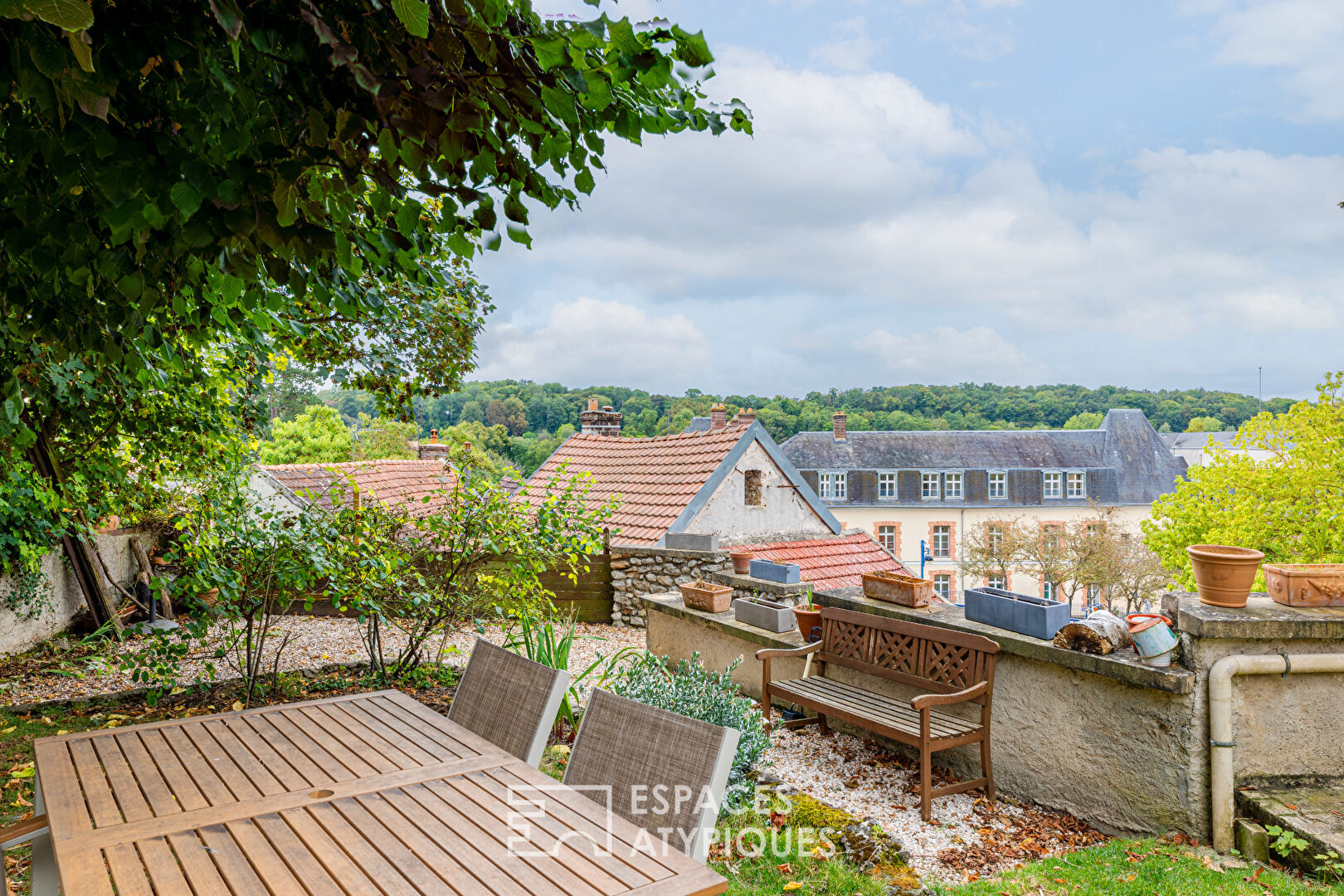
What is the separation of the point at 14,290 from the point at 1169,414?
148 feet

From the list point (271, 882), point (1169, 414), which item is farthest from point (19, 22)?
point (1169, 414)

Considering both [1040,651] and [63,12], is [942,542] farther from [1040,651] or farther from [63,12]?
[63,12]

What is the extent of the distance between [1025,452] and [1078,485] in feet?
8.66

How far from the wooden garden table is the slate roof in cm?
3153

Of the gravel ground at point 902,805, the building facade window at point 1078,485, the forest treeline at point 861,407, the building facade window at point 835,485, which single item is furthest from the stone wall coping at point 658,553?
the building facade window at point 1078,485

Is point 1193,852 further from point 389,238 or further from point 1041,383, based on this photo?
point 1041,383

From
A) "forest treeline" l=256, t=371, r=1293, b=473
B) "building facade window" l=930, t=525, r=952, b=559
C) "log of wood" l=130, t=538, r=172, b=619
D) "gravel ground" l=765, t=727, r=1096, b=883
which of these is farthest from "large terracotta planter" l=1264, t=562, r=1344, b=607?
"building facade window" l=930, t=525, r=952, b=559

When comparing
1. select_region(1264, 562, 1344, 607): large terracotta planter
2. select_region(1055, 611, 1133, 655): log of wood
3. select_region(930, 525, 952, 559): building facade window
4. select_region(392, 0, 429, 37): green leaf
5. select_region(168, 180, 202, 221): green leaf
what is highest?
select_region(392, 0, 429, 37): green leaf

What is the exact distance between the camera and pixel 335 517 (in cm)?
520

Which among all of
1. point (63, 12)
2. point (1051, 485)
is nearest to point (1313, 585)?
point (63, 12)

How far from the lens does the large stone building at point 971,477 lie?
31906 millimetres

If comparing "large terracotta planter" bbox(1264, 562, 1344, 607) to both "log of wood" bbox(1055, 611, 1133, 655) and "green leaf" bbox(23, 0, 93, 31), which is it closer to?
"log of wood" bbox(1055, 611, 1133, 655)

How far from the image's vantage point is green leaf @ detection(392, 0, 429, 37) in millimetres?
1312

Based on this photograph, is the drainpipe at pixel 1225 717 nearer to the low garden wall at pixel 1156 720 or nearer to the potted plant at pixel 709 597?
the low garden wall at pixel 1156 720
